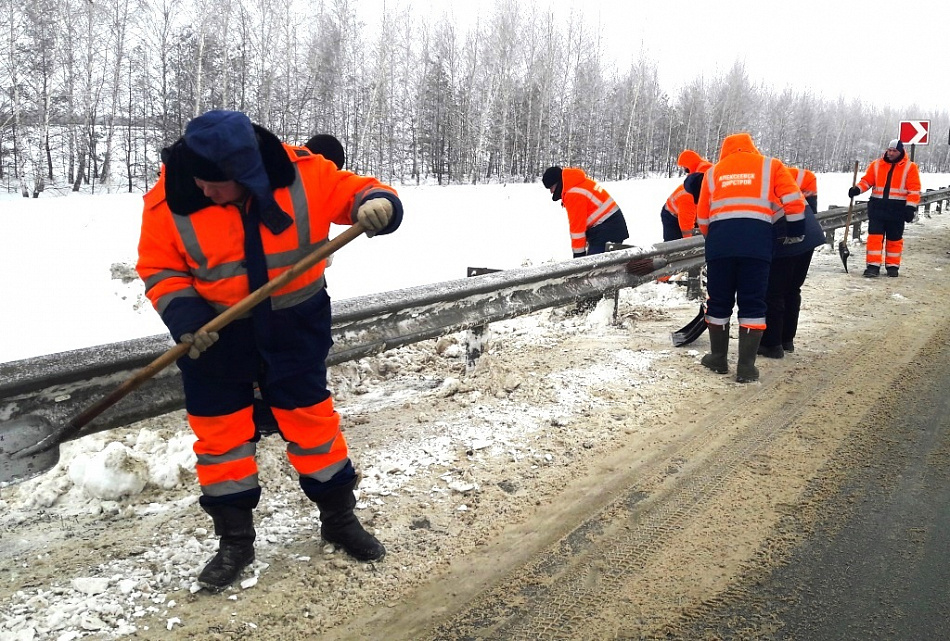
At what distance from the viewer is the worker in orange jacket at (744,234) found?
4.83m

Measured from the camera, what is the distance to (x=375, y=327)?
3.79 meters

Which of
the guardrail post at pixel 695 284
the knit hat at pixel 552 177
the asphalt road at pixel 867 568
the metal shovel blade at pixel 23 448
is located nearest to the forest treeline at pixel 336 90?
the knit hat at pixel 552 177

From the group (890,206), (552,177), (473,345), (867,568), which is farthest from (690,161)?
(867,568)

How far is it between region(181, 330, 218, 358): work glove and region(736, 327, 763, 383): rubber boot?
12.7 ft

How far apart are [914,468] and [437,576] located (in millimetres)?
2557

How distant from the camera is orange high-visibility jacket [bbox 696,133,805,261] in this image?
15.8 feet

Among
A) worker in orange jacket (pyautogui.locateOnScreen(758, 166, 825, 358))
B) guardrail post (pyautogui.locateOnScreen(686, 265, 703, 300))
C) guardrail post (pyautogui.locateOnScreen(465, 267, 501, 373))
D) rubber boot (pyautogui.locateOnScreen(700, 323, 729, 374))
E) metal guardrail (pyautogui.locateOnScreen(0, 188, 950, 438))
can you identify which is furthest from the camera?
guardrail post (pyautogui.locateOnScreen(686, 265, 703, 300))

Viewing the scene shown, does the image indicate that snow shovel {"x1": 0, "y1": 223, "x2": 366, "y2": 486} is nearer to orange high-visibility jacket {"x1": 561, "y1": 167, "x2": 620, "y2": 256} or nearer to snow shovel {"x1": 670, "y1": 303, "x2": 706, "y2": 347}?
snow shovel {"x1": 670, "y1": 303, "x2": 706, "y2": 347}

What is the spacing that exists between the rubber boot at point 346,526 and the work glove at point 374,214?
101 centimetres

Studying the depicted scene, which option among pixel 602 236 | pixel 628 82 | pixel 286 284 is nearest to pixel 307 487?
pixel 286 284

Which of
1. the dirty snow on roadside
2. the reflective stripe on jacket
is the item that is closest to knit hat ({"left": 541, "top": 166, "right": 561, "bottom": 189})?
the reflective stripe on jacket

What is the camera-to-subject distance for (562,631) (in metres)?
2.19

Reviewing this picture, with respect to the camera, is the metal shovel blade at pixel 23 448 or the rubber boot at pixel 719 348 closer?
the metal shovel blade at pixel 23 448

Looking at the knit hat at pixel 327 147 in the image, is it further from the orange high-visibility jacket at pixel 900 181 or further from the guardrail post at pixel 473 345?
the orange high-visibility jacket at pixel 900 181
